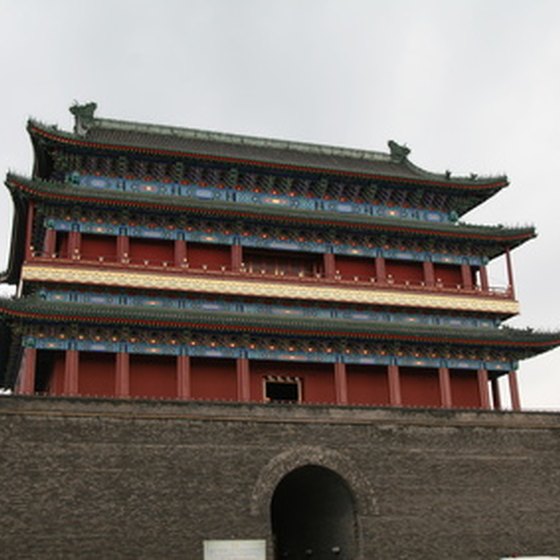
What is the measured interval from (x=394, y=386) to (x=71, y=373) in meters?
12.0

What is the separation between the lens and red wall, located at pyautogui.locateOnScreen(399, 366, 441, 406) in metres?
34.6

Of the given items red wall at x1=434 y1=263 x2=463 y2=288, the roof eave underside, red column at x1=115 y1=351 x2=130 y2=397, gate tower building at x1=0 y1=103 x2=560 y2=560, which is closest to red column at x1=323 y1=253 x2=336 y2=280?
gate tower building at x1=0 y1=103 x2=560 y2=560

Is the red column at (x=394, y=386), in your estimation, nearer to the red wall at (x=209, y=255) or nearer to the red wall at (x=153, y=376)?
the red wall at (x=209, y=255)

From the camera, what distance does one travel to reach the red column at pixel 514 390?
114ft

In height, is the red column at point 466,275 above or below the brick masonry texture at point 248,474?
above

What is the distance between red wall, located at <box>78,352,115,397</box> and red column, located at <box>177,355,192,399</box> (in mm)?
2301

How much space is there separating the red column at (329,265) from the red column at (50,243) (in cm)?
1062

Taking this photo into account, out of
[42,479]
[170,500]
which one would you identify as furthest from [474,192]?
[42,479]

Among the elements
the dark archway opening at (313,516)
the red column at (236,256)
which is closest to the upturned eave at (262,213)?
the red column at (236,256)

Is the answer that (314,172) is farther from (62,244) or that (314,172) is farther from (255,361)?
(62,244)

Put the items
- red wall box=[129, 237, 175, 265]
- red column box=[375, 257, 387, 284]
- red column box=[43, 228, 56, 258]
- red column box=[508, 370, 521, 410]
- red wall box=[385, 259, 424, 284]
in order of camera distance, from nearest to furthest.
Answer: red column box=[43, 228, 56, 258] < red wall box=[129, 237, 175, 265] < red column box=[508, 370, 521, 410] < red column box=[375, 257, 387, 284] < red wall box=[385, 259, 424, 284]

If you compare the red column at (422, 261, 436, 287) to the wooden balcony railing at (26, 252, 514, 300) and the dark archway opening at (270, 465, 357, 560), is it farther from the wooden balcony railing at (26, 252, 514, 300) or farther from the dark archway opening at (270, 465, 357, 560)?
the dark archway opening at (270, 465, 357, 560)

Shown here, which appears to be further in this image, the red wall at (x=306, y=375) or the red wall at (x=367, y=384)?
the red wall at (x=367, y=384)

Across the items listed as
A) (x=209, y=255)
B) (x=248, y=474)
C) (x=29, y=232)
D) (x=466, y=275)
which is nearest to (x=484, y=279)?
(x=466, y=275)
